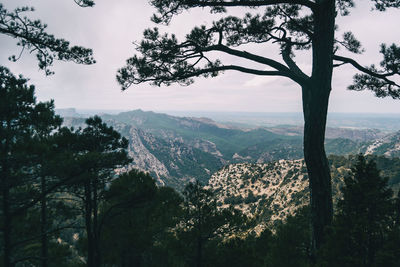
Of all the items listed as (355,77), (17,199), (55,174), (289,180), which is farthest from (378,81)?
(289,180)

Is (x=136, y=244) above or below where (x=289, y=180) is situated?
above

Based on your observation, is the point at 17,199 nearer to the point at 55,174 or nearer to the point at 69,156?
the point at 55,174

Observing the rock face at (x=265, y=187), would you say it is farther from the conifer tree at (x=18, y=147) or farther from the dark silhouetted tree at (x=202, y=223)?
the conifer tree at (x=18, y=147)

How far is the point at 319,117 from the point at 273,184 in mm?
109779

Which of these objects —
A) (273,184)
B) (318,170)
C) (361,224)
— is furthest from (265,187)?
(318,170)

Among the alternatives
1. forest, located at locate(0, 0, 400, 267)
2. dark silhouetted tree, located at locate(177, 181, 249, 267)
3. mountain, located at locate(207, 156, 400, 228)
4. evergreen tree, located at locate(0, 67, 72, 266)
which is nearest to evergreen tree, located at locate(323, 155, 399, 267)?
forest, located at locate(0, 0, 400, 267)

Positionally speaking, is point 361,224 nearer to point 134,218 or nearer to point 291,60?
point 291,60

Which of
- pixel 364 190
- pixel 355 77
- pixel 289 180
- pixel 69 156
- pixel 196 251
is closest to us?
pixel 364 190

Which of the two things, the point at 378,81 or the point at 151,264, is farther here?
the point at 151,264

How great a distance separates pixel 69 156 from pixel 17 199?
253 cm

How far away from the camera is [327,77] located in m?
5.30

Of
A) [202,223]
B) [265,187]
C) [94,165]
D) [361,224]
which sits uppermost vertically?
[94,165]

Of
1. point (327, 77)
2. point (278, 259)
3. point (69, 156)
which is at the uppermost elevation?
point (327, 77)

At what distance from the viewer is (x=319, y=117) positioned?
534 cm
